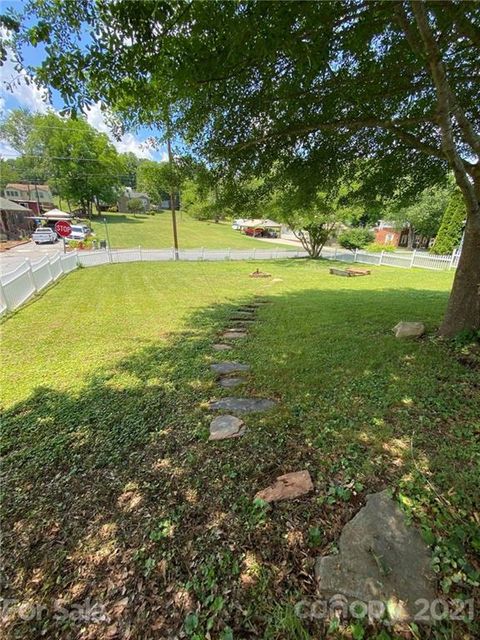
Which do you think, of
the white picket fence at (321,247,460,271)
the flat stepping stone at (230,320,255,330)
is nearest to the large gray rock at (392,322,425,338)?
the flat stepping stone at (230,320,255,330)

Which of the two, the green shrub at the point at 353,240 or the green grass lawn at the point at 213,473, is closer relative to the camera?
the green grass lawn at the point at 213,473

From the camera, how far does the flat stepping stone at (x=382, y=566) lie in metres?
1.24

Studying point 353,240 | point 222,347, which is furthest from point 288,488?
point 353,240

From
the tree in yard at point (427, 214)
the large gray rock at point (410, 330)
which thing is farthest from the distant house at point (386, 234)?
the large gray rock at point (410, 330)

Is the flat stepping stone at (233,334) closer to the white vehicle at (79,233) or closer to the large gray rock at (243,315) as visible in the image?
the large gray rock at (243,315)

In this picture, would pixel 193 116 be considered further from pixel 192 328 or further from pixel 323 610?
pixel 323 610

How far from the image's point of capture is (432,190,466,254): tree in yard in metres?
16.8

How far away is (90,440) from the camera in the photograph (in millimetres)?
2494

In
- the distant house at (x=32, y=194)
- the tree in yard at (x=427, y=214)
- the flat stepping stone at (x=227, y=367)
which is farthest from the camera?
the distant house at (x=32, y=194)

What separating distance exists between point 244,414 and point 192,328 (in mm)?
3014

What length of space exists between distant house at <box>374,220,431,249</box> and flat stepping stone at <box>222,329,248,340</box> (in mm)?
29783

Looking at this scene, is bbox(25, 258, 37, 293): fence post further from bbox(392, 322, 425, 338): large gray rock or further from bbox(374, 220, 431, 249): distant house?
bbox(374, 220, 431, 249): distant house

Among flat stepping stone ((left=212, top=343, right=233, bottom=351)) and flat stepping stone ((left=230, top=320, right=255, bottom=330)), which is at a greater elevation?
flat stepping stone ((left=212, top=343, right=233, bottom=351))

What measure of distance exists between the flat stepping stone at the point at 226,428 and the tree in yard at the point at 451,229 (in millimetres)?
19160
